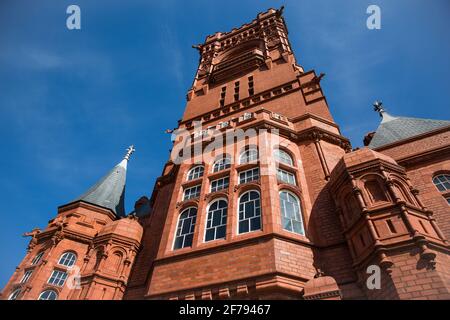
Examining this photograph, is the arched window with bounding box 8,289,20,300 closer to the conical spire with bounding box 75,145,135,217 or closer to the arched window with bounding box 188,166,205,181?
the conical spire with bounding box 75,145,135,217

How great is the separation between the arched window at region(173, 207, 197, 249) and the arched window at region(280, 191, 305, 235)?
3751mm

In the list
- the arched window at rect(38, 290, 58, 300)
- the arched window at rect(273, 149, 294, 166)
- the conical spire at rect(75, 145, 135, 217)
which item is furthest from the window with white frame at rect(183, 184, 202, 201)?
the conical spire at rect(75, 145, 135, 217)

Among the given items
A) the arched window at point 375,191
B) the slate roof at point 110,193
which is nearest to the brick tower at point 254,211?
the arched window at point 375,191

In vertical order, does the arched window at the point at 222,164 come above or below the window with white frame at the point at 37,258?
above

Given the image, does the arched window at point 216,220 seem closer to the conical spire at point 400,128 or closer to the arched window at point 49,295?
the arched window at point 49,295

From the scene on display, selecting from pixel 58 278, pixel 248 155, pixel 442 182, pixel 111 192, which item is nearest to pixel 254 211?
pixel 248 155

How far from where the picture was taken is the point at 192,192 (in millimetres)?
14203

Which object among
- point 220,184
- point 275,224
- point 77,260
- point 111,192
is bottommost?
point 275,224

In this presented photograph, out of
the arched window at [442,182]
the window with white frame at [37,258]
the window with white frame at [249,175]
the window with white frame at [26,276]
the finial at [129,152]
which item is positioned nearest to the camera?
the arched window at [442,182]

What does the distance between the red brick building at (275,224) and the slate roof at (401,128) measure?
0.13 meters

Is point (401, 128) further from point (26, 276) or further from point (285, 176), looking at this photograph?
point (26, 276)

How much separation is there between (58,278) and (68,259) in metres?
1.16

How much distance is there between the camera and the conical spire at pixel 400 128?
17.0 metres
